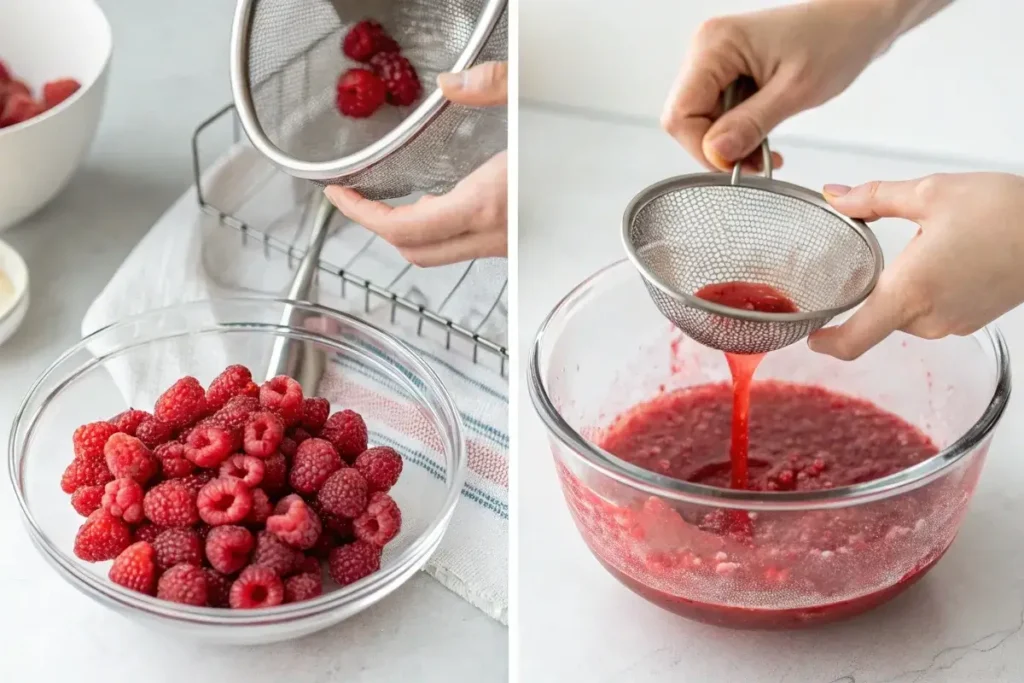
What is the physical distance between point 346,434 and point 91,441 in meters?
0.13

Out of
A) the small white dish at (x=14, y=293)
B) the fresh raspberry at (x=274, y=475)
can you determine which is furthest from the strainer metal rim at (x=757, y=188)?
the small white dish at (x=14, y=293)

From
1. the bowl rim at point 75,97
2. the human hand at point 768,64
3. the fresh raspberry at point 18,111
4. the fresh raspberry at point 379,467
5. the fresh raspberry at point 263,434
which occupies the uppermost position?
the human hand at point 768,64

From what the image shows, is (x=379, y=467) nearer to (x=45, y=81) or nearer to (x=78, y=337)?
(x=78, y=337)

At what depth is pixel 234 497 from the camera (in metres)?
0.56

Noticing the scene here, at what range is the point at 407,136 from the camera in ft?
2.09

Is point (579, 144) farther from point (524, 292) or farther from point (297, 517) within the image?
point (297, 517)

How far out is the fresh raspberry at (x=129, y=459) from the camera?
1.90 feet

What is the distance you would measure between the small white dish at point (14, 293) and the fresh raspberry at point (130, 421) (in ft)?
0.46

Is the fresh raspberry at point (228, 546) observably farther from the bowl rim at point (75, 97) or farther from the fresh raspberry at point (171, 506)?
the bowl rim at point (75, 97)

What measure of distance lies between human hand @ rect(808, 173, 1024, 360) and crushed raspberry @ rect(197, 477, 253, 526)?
291 millimetres

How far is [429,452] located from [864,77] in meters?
0.46

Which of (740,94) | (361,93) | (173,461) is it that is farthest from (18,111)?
(740,94)

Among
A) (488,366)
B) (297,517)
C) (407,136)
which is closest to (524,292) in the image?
(488,366)

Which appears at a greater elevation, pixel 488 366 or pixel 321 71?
pixel 321 71
